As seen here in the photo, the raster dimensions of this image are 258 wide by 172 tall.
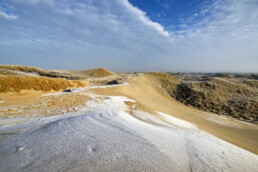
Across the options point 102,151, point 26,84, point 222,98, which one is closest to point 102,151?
point 102,151

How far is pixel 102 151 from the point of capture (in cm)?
150

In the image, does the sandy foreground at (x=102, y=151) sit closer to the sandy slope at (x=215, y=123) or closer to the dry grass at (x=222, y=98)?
the sandy slope at (x=215, y=123)

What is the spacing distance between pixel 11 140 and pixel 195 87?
41.5 ft

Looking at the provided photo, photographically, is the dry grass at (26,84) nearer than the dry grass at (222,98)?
Yes

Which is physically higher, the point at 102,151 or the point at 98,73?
the point at 102,151

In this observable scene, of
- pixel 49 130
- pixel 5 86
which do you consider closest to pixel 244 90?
pixel 49 130

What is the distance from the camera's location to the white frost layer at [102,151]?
1.26 metres

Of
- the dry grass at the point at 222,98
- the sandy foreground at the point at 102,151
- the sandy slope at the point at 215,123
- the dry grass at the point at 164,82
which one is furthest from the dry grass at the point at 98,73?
the sandy foreground at the point at 102,151

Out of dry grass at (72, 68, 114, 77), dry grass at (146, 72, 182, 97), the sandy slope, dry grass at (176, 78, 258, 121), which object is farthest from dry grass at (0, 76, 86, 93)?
dry grass at (72, 68, 114, 77)

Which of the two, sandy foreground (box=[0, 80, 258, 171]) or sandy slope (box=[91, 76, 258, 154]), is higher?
sandy foreground (box=[0, 80, 258, 171])

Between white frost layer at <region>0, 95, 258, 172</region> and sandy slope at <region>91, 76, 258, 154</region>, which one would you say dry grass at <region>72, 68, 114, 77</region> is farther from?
white frost layer at <region>0, 95, 258, 172</region>

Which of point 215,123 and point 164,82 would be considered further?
point 164,82

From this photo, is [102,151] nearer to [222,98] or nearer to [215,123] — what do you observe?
[215,123]

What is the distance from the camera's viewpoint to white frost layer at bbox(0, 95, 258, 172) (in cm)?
126
